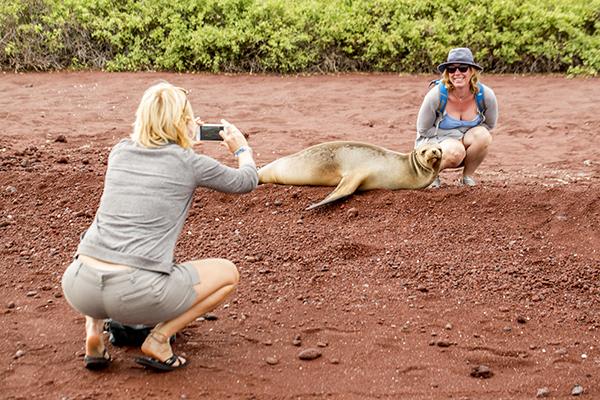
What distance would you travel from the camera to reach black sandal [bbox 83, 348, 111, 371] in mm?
3834

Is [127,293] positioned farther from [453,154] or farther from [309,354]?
[453,154]

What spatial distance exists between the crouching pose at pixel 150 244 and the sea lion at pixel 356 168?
244 cm

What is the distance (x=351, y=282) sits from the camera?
4941 mm

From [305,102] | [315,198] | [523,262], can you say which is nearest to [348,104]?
[305,102]

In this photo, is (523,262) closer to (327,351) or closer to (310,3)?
(327,351)

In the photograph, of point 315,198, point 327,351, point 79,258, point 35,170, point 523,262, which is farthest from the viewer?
point 35,170

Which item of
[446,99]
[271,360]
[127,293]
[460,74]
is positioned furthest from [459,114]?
[127,293]

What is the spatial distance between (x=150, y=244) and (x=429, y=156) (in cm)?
296

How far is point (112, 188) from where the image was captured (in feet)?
12.5

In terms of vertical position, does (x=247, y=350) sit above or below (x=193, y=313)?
below

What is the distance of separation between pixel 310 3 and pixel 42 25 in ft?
11.7

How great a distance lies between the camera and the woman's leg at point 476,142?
21.0 feet

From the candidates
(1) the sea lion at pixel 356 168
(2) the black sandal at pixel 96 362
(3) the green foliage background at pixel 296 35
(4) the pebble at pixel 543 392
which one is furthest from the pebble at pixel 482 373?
(3) the green foliage background at pixel 296 35

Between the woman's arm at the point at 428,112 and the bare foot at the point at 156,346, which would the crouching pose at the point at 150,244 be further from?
the woman's arm at the point at 428,112
